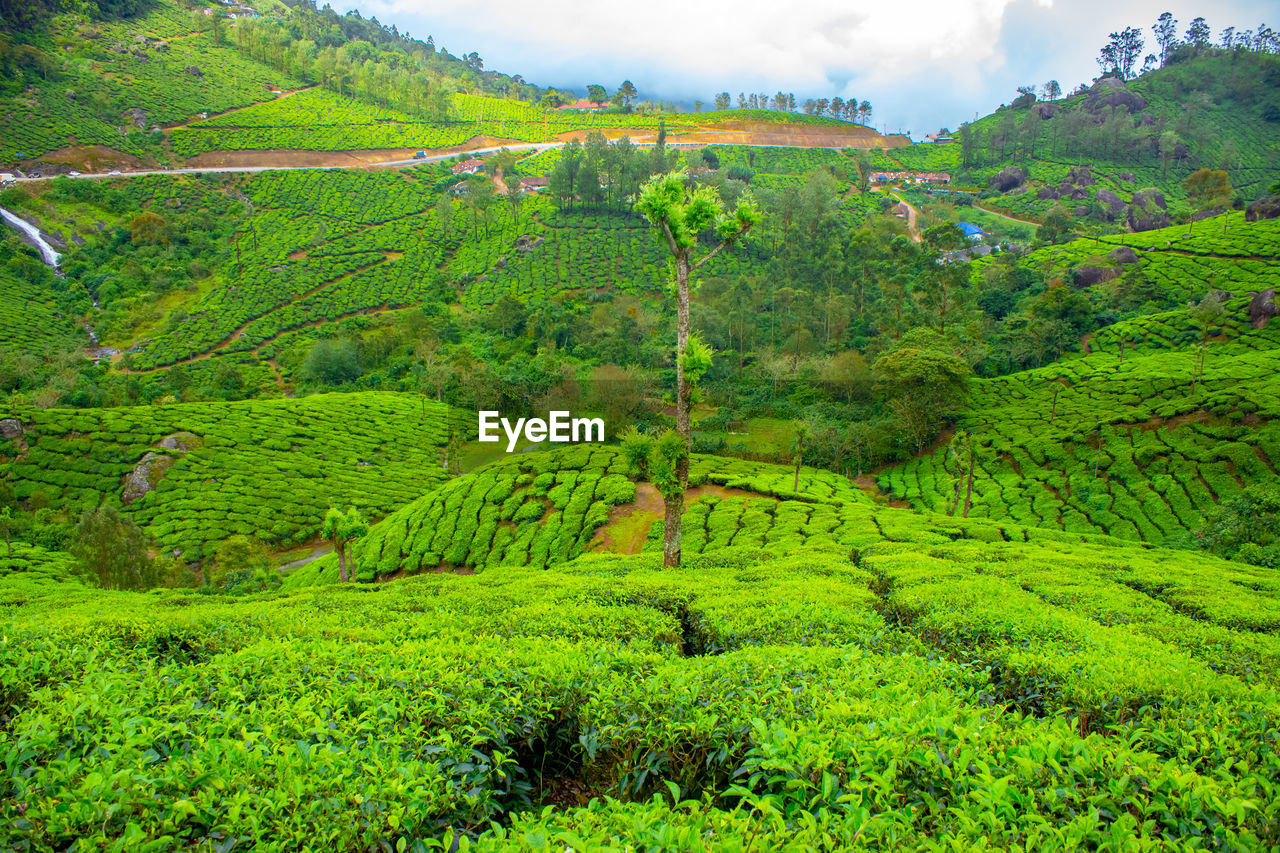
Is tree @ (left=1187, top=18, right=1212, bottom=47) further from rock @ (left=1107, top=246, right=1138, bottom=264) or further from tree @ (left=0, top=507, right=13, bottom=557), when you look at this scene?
tree @ (left=0, top=507, right=13, bottom=557)

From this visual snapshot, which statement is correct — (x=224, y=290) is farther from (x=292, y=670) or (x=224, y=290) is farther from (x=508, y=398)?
(x=292, y=670)

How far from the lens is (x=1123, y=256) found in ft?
214

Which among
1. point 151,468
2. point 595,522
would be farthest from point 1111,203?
point 151,468

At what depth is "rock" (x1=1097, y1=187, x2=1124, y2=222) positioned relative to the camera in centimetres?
8748

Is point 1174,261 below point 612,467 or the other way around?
the other way around

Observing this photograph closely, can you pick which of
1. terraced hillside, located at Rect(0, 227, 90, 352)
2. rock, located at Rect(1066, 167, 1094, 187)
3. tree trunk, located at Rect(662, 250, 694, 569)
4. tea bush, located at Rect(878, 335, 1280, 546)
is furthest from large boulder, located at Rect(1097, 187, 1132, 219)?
terraced hillside, located at Rect(0, 227, 90, 352)

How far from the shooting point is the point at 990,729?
3945 millimetres

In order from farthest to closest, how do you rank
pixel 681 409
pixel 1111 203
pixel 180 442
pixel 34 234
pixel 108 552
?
1. pixel 1111 203
2. pixel 34 234
3. pixel 180 442
4. pixel 108 552
5. pixel 681 409

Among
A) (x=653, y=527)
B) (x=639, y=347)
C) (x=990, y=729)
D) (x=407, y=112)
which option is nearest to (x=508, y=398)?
(x=639, y=347)

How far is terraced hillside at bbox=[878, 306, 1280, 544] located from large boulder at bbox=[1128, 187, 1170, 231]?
43.0m

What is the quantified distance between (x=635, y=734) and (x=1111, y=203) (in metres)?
115

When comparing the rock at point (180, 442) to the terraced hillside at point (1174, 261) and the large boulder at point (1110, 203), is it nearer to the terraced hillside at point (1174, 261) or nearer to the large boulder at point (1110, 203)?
the terraced hillside at point (1174, 261)

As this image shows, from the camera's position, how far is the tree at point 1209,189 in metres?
76.2

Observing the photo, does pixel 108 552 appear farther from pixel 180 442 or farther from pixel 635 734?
pixel 635 734
